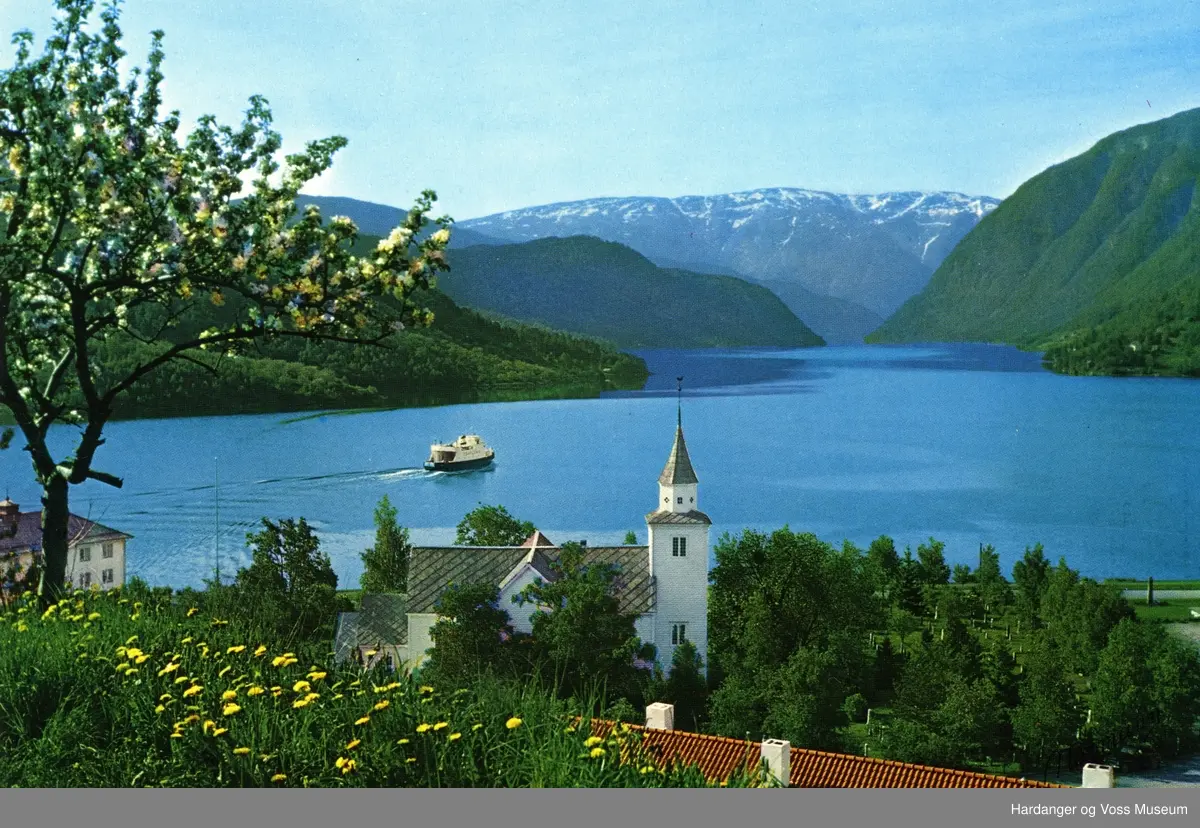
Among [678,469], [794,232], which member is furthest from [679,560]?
[794,232]

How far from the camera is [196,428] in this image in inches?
382

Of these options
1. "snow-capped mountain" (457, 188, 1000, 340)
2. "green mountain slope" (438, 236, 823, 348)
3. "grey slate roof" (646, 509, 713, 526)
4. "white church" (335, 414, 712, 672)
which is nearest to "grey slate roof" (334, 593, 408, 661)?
"white church" (335, 414, 712, 672)

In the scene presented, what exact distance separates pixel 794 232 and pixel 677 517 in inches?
159

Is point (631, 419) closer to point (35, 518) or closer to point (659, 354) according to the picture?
point (659, 354)

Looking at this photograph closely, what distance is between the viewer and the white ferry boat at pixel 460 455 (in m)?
12.3

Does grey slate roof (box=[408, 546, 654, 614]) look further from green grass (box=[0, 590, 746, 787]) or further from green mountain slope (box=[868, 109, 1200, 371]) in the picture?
green grass (box=[0, 590, 746, 787])

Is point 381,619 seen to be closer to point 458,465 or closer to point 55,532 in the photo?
point 458,465

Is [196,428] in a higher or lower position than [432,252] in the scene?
lower

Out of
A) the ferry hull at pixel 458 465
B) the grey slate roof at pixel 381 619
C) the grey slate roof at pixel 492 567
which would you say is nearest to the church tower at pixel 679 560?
the grey slate roof at pixel 492 567

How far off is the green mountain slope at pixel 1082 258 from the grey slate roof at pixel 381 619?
7.72 m

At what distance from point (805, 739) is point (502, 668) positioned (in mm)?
2872

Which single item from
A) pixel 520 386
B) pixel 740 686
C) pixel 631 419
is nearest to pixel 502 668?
pixel 740 686

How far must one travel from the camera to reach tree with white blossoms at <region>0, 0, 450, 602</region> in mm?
4477

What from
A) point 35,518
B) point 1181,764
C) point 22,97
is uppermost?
point 22,97
